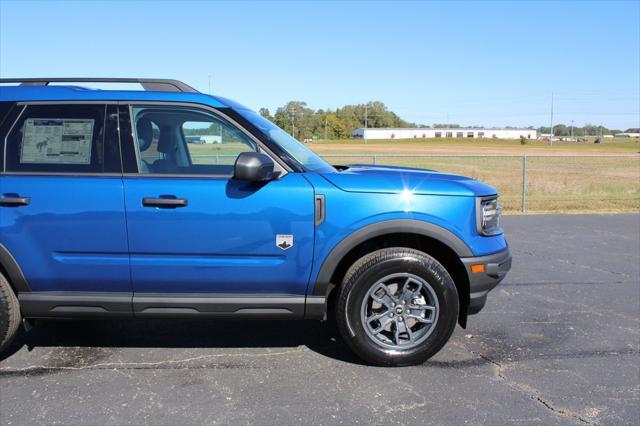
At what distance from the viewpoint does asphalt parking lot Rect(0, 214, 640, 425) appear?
3.07m

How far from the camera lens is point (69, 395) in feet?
10.7

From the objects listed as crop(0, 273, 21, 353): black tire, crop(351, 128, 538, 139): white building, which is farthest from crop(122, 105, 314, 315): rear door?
crop(351, 128, 538, 139): white building

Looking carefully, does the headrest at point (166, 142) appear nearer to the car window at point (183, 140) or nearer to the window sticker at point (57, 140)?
the car window at point (183, 140)

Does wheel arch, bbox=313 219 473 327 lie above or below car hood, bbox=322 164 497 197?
below

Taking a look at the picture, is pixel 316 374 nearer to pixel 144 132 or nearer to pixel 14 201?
pixel 144 132

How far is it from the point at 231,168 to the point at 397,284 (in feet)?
4.64

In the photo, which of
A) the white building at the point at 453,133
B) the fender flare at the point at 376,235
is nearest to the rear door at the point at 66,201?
the fender flare at the point at 376,235

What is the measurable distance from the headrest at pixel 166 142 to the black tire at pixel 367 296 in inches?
61.1

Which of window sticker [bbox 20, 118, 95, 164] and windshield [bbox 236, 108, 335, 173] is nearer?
window sticker [bbox 20, 118, 95, 164]

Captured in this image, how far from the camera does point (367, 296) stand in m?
3.62

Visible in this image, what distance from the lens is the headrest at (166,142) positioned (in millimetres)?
3715

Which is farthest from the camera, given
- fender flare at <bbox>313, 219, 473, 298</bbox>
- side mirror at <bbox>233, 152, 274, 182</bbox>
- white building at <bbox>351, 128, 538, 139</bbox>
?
white building at <bbox>351, 128, 538, 139</bbox>

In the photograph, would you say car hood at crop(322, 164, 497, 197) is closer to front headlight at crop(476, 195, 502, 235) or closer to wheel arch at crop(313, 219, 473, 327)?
front headlight at crop(476, 195, 502, 235)

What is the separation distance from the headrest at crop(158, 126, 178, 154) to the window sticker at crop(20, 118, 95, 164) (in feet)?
1.50
